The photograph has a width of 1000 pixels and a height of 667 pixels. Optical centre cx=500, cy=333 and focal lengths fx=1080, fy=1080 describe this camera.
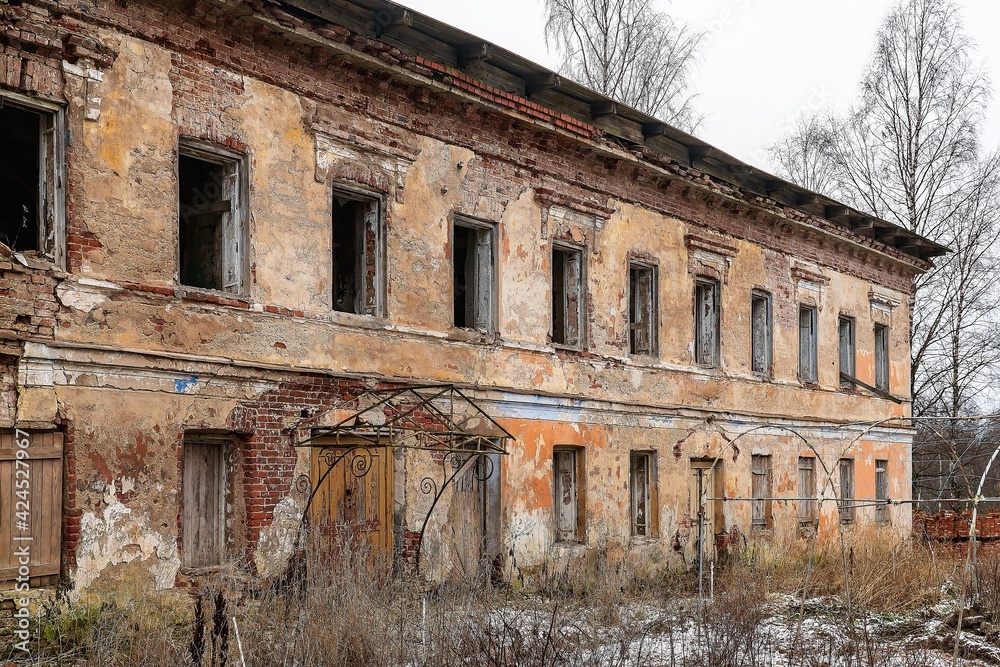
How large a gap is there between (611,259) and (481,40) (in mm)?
4189

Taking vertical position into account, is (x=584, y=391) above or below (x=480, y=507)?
above

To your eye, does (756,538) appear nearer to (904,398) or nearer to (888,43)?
(904,398)

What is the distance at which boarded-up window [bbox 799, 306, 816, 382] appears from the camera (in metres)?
21.8

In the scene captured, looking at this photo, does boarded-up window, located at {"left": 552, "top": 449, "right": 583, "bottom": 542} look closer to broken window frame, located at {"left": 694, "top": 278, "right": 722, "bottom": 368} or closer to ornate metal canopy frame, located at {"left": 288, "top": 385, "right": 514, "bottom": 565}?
ornate metal canopy frame, located at {"left": 288, "top": 385, "right": 514, "bottom": 565}

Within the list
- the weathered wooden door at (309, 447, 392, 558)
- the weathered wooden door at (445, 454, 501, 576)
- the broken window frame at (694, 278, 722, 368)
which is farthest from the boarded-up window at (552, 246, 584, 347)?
the weathered wooden door at (309, 447, 392, 558)

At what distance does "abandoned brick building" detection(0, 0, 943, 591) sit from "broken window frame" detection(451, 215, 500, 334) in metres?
0.04

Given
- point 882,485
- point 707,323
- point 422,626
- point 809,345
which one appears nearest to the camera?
point 422,626

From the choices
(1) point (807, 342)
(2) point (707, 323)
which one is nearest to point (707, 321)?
(2) point (707, 323)

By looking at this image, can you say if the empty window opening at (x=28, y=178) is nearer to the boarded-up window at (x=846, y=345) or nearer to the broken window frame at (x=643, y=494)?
the broken window frame at (x=643, y=494)

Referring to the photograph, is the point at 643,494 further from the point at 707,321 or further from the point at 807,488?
the point at 807,488

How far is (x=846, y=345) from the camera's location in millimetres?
23375

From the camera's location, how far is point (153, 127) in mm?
10484

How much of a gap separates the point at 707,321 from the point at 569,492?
5.03 meters

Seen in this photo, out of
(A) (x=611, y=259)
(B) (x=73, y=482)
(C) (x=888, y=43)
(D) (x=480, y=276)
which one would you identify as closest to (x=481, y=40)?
(D) (x=480, y=276)
